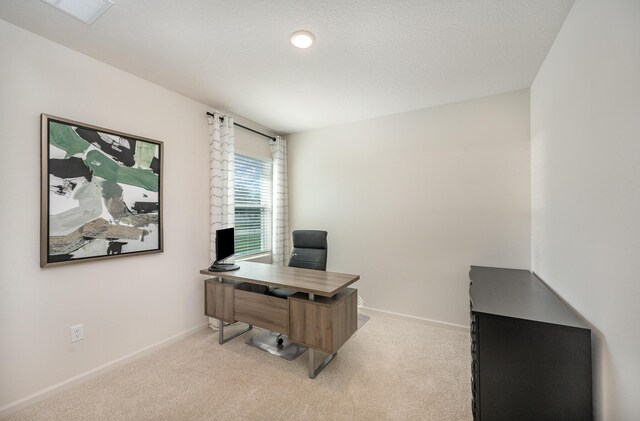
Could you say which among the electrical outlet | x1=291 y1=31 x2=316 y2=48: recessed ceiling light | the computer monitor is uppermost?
x1=291 y1=31 x2=316 y2=48: recessed ceiling light

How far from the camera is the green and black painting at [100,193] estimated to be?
1865 millimetres

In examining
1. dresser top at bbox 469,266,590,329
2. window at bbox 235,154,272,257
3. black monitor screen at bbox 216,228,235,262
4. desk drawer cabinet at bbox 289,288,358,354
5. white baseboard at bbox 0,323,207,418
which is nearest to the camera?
dresser top at bbox 469,266,590,329

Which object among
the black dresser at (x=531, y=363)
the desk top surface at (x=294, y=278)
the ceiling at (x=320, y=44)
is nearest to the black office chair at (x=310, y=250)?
the desk top surface at (x=294, y=278)

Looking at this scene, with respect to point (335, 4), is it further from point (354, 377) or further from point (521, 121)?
point (354, 377)

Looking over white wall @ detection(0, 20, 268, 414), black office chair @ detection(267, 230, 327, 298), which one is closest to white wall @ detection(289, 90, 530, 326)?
black office chair @ detection(267, 230, 327, 298)

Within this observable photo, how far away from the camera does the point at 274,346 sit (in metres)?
2.52

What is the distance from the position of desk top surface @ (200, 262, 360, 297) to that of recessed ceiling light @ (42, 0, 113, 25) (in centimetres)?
206

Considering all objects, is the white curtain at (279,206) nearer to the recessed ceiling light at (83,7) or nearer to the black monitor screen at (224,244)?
the black monitor screen at (224,244)

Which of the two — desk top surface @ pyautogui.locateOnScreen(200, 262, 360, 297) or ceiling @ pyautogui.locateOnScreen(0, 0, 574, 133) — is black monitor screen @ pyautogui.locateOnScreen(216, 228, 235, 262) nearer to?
desk top surface @ pyautogui.locateOnScreen(200, 262, 360, 297)

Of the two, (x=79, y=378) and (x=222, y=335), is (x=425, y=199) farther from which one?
(x=79, y=378)

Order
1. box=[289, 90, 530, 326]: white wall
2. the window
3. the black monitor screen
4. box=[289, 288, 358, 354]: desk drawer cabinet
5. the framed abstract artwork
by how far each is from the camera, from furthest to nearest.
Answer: the window → box=[289, 90, 530, 326]: white wall → the black monitor screen → box=[289, 288, 358, 354]: desk drawer cabinet → the framed abstract artwork

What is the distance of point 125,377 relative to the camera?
6.70ft

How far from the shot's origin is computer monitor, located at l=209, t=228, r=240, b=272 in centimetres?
253

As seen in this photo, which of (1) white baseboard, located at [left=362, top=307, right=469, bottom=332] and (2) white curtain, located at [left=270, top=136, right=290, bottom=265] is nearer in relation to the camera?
(1) white baseboard, located at [left=362, top=307, right=469, bottom=332]
